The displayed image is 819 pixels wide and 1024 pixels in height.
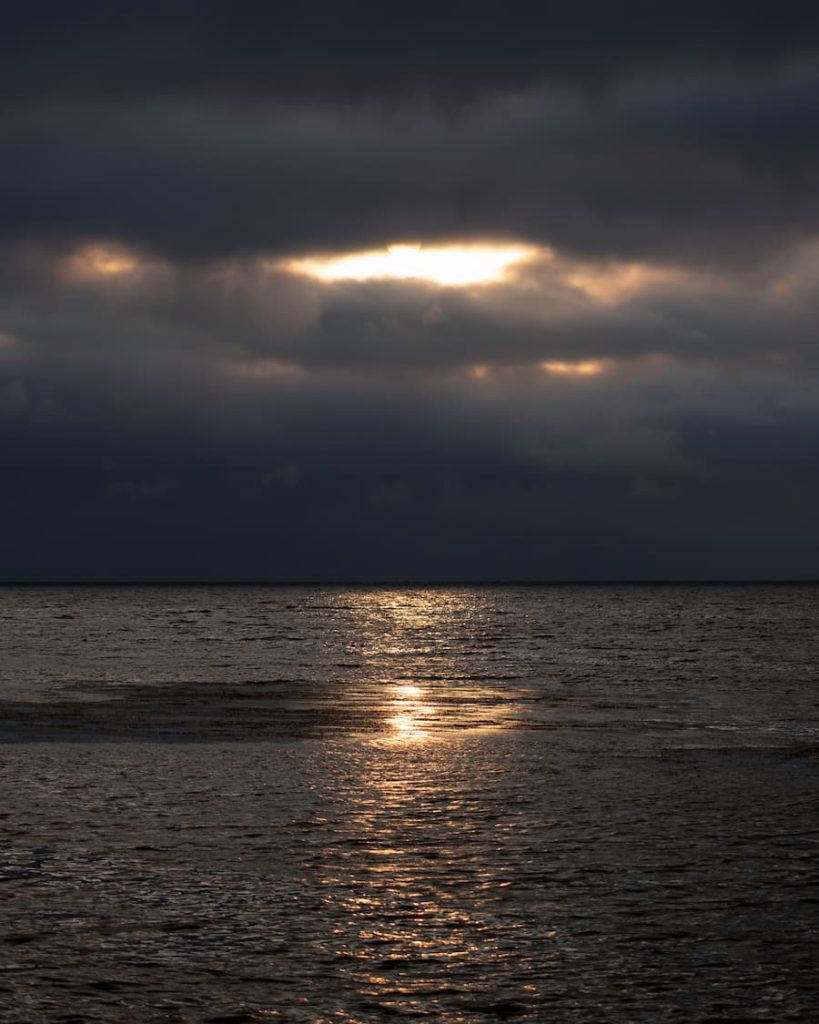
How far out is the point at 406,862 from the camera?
17.4 metres

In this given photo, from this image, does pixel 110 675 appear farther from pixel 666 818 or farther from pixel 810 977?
pixel 810 977

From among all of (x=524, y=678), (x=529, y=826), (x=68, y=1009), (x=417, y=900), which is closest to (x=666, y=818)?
(x=529, y=826)

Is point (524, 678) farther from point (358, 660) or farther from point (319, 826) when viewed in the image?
point (319, 826)

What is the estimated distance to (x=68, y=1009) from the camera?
11422 mm

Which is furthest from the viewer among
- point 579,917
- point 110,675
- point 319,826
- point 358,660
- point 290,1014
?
point 358,660

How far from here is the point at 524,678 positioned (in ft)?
194

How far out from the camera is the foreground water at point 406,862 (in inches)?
476

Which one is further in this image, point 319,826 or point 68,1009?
point 319,826

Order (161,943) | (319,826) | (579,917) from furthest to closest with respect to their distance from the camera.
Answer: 1. (319,826)
2. (579,917)
3. (161,943)

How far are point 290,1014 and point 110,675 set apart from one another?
49009 mm

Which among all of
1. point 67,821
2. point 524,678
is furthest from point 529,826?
point 524,678

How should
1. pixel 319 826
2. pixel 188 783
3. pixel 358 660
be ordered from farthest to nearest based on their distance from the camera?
1. pixel 358 660
2. pixel 188 783
3. pixel 319 826

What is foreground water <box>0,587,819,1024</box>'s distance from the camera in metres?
12.1

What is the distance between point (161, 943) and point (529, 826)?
319 inches
